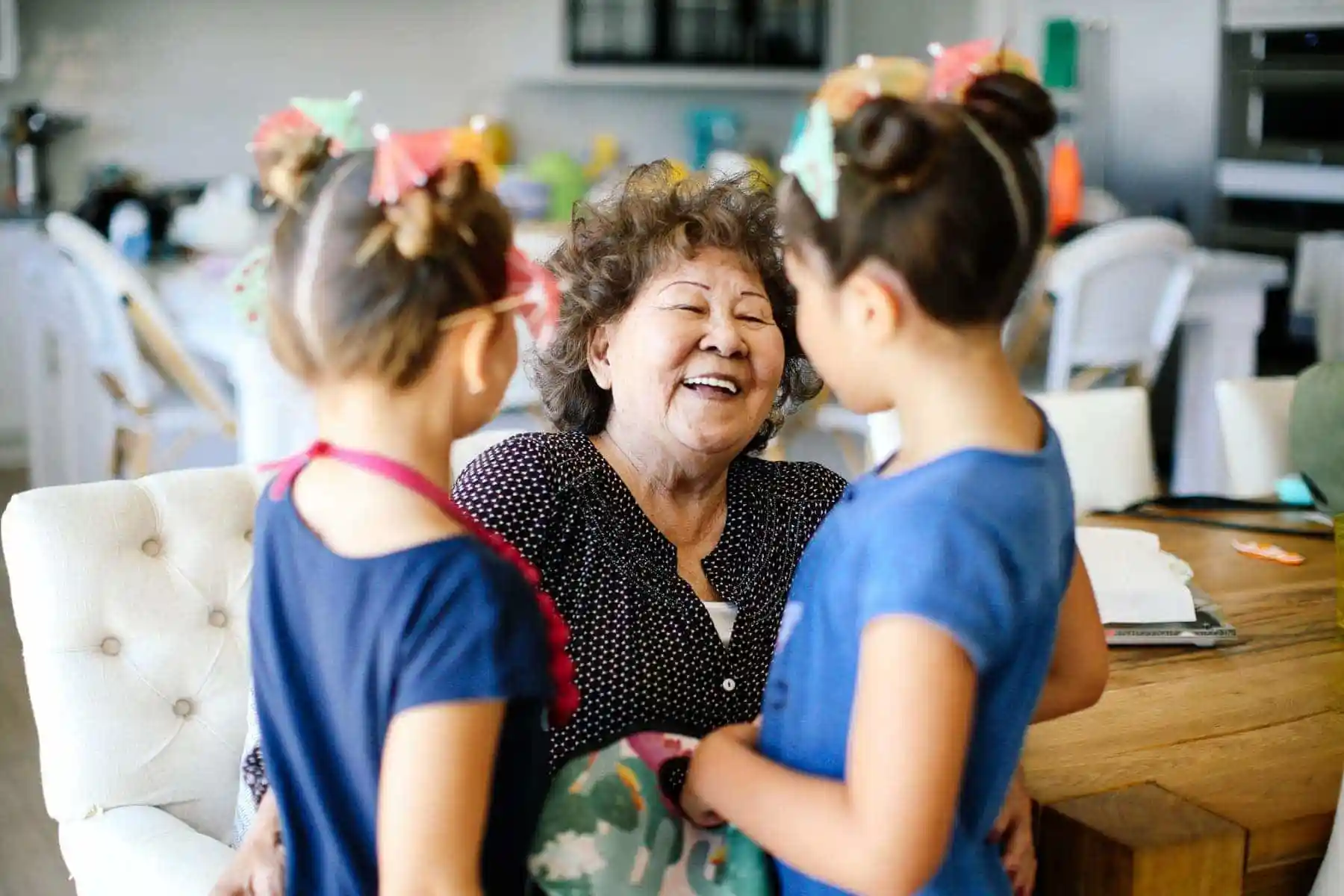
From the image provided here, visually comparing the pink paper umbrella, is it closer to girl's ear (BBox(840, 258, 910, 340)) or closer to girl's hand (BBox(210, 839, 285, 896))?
girl's ear (BBox(840, 258, 910, 340))

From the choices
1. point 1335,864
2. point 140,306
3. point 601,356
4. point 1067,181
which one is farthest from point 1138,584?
point 1067,181

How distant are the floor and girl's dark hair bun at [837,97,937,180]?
2103mm

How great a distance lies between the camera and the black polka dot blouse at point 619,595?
131 cm

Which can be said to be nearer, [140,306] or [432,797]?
[432,797]

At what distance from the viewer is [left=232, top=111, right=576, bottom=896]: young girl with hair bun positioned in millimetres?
832

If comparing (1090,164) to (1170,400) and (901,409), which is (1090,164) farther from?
(901,409)

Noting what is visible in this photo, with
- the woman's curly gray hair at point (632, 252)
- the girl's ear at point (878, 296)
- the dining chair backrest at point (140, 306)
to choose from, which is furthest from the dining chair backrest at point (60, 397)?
the girl's ear at point (878, 296)

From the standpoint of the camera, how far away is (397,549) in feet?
2.77

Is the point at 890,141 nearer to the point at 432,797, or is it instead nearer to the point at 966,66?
the point at 966,66

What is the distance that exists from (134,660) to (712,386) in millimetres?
605

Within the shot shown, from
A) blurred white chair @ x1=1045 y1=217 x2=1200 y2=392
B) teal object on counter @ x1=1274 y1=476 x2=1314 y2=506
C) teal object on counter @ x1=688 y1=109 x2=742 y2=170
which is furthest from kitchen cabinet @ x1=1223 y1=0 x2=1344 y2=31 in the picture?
teal object on counter @ x1=1274 y1=476 x2=1314 y2=506

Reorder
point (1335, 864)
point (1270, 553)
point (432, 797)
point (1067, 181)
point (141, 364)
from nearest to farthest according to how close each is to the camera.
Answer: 1. point (432, 797)
2. point (1335, 864)
3. point (1270, 553)
4. point (141, 364)
5. point (1067, 181)

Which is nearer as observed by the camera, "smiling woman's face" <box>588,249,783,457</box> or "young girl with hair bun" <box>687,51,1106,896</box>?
"young girl with hair bun" <box>687,51,1106,896</box>

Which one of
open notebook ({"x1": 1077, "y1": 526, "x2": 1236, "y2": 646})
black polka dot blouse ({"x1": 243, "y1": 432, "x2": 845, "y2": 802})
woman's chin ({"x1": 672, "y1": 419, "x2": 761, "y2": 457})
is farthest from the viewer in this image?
open notebook ({"x1": 1077, "y1": 526, "x2": 1236, "y2": 646})
